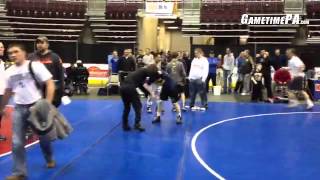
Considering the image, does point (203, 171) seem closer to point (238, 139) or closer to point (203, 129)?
point (238, 139)

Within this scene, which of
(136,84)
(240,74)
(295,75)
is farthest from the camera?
(240,74)

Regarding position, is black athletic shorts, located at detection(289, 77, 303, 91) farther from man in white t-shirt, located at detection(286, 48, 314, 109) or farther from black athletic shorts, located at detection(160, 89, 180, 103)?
black athletic shorts, located at detection(160, 89, 180, 103)

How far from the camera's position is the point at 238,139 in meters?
10.0

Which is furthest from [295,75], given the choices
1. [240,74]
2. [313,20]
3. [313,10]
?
[313,10]

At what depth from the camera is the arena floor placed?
23.3ft

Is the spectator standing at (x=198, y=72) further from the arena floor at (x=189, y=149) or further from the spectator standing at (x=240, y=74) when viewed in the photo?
the spectator standing at (x=240, y=74)

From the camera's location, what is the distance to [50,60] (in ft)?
25.8

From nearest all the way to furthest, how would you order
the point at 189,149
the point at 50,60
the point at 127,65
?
the point at 50,60 < the point at 189,149 < the point at 127,65

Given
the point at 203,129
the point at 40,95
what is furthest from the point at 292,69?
the point at 40,95

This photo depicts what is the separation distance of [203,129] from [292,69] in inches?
219

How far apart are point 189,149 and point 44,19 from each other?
63.3 feet

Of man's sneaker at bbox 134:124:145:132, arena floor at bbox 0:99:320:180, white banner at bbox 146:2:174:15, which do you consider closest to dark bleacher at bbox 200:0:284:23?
white banner at bbox 146:2:174:15

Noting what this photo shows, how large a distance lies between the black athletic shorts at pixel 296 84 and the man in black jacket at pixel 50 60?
9.28m

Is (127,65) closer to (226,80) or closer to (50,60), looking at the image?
(226,80)
